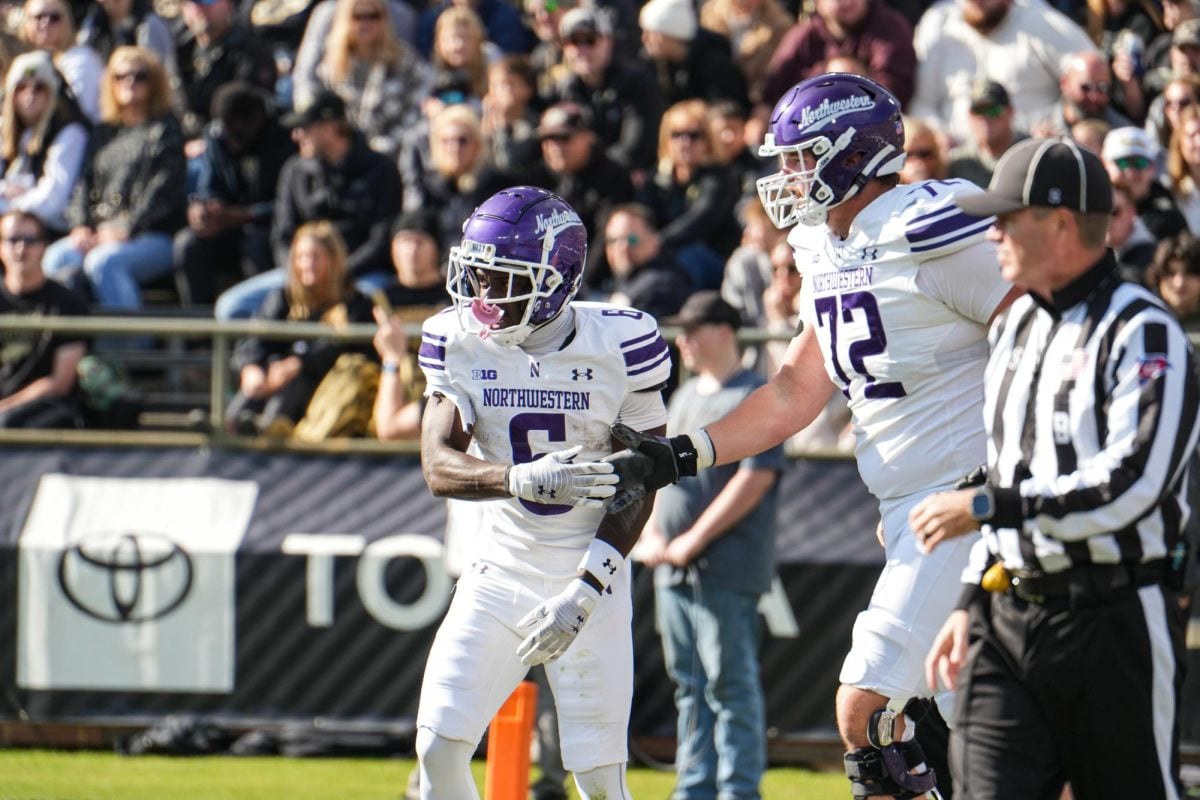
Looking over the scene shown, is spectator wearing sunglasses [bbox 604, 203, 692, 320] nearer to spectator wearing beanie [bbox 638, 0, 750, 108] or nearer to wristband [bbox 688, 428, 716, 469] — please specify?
spectator wearing beanie [bbox 638, 0, 750, 108]

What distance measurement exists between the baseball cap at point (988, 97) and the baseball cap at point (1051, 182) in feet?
18.0

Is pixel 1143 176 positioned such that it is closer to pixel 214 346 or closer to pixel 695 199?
pixel 695 199

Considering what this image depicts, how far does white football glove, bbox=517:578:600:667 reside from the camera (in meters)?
5.52

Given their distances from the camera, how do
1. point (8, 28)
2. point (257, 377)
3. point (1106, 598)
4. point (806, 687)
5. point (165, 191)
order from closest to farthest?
point (1106, 598) → point (806, 687) → point (257, 377) → point (165, 191) → point (8, 28)

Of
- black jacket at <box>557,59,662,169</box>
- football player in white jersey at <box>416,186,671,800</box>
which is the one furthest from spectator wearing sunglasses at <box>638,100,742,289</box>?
football player in white jersey at <box>416,186,671,800</box>

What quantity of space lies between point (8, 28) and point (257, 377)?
5.40 metres

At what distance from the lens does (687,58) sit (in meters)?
11.6

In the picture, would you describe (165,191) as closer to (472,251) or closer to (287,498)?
(287,498)

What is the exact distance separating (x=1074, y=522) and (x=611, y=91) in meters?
7.36

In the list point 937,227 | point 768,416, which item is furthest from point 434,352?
point 937,227

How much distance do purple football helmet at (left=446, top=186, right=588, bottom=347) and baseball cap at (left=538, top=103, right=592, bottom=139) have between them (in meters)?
4.59

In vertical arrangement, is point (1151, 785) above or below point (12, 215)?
below

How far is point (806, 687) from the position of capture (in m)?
8.91

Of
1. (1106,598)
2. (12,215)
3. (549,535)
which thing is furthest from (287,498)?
(1106,598)
